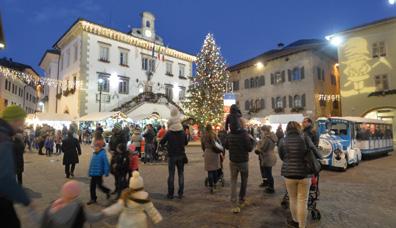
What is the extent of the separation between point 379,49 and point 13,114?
30.7 m

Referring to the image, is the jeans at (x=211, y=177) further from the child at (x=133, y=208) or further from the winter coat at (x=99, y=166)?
the child at (x=133, y=208)

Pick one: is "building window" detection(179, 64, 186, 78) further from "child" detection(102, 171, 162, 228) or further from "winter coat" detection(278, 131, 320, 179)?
"child" detection(102, 171, 162, 228)

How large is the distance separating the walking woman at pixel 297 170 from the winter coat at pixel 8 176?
3.77 metres

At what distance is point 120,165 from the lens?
710 cm

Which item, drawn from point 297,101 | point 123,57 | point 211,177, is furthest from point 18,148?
point 297,101

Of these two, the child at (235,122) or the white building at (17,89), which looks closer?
the child at (235,122)

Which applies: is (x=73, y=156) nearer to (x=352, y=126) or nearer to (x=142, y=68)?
(x=352, y=126)

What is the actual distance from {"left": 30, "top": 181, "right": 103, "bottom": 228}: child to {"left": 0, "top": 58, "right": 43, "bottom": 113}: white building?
1380 inches

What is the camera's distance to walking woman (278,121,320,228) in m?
4.85

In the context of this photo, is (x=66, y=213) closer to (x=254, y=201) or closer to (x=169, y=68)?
(x=254, y=201)

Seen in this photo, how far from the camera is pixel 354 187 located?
29.5 feet

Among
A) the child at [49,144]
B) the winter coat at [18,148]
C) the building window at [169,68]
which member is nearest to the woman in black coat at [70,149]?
the winter coat at [18,148]

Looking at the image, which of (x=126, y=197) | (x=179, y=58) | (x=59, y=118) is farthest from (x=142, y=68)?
(x=126, y=197)

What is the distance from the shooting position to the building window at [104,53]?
3125cm
